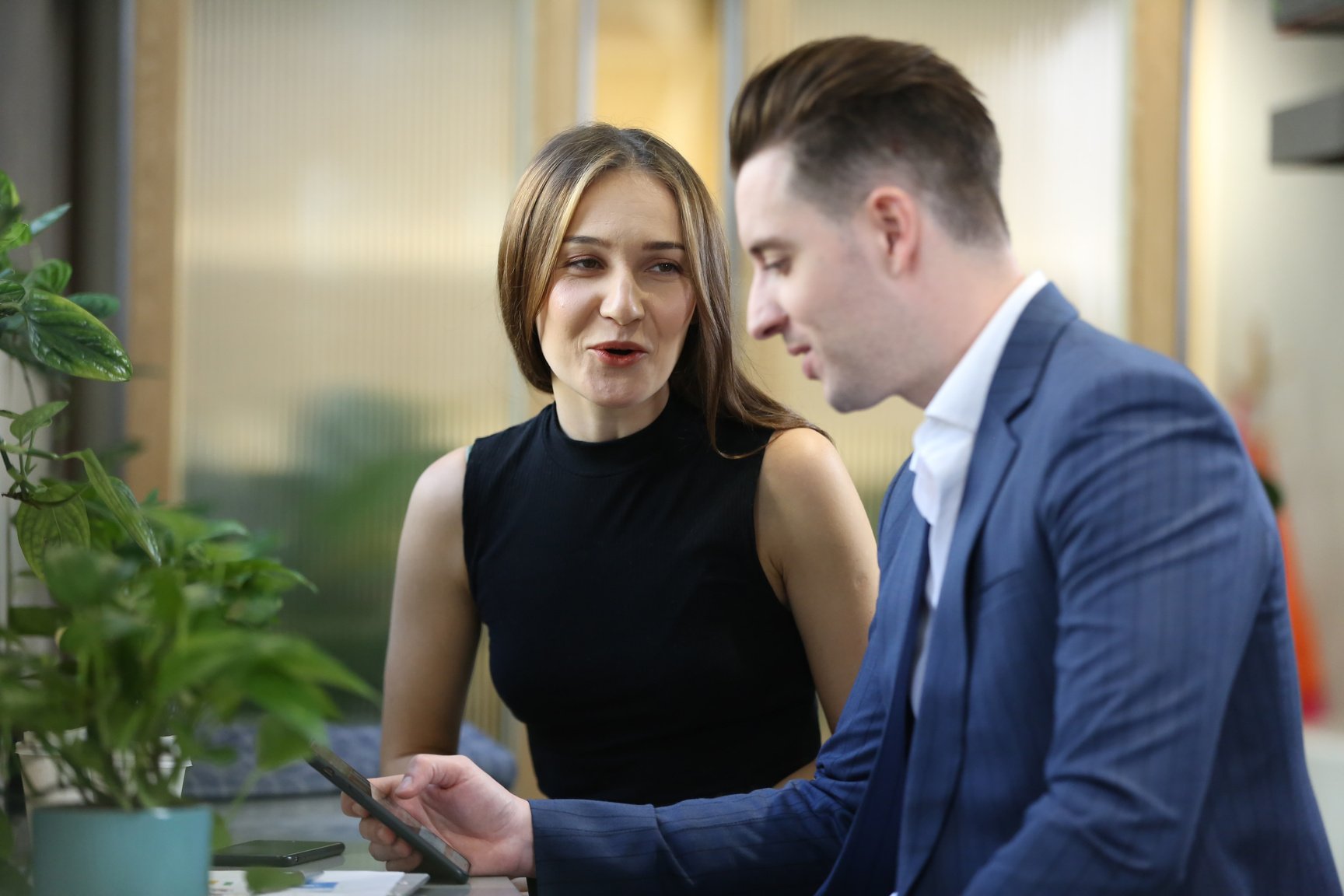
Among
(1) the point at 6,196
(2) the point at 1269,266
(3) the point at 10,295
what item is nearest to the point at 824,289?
(3) the point at 10,295

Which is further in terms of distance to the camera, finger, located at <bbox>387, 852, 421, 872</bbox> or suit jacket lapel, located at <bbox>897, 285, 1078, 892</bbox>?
finger, located at <bbox>387, 852, 421, 872</bbox>

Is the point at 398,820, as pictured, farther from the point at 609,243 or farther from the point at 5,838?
the point at 609,243

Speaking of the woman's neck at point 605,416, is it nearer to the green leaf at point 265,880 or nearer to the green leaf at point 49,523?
the green leaf at point 49,523

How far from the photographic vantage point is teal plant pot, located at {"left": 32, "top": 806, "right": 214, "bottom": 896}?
771 millimetres

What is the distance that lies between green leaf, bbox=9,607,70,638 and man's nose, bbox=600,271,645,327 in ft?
2.04

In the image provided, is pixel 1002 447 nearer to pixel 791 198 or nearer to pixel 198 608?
pixel 791 198

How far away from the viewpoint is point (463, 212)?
314 cm

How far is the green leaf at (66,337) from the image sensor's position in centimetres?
108

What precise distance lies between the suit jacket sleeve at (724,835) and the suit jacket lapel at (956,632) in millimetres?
210

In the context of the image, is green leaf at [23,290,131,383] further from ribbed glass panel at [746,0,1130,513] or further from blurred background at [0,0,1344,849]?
ribbed glass panel at [746,0,1130,513]

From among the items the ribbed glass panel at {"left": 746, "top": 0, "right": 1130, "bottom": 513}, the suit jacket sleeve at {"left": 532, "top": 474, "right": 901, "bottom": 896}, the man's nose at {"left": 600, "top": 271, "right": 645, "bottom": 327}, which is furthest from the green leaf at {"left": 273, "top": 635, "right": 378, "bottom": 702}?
the ribbed glass panel at {"left": 746, "top": 0, "right": 1130, "bottom": 513}

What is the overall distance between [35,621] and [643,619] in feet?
2.06

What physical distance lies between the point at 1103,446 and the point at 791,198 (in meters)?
→ 0.27

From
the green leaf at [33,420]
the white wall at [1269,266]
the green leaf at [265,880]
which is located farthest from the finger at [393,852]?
the white wall at [1269,266]
